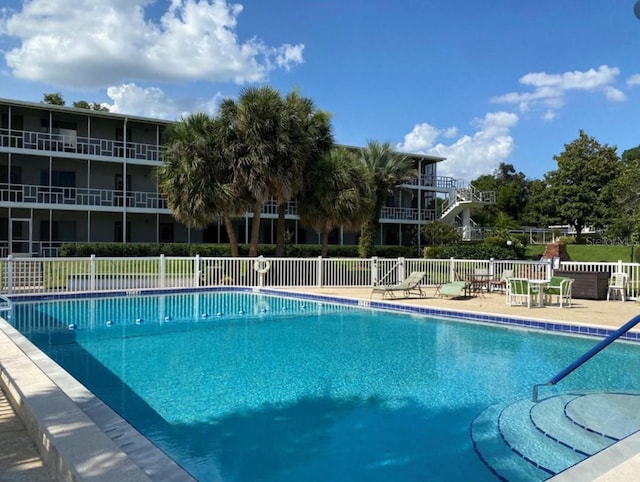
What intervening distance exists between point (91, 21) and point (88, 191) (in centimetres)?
1260

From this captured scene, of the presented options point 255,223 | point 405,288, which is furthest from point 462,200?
point 405,288

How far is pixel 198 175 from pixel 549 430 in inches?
659

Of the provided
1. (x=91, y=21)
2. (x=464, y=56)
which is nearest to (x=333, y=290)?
(x=464, y=56)

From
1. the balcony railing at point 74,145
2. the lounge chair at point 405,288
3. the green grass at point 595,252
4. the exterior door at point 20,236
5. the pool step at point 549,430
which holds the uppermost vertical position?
the balcony railing at point 74,145

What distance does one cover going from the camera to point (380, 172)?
28.0m

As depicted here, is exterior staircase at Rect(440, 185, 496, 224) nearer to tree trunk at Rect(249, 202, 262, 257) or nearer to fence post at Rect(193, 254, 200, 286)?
tree trunk at Rect(249, 202, 262, 257)

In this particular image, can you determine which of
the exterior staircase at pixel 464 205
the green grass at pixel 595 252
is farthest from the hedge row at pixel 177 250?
the green grass at pixel 595 252

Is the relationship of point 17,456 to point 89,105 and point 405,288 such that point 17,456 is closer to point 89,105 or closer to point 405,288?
point 405,288

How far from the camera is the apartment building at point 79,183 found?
2609 cm

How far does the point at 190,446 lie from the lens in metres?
4.55

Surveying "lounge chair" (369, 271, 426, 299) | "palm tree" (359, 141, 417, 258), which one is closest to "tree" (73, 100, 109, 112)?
"palm tree" (359, 141, 417, 258)

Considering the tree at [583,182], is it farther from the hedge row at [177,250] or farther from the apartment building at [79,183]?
the apartment building at [79,183]

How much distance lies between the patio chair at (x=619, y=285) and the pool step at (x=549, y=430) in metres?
9.21

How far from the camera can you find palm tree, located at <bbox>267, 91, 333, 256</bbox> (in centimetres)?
2000
